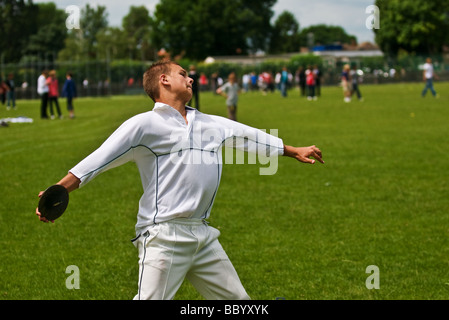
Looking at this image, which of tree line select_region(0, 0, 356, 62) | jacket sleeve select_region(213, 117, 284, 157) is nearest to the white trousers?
jacket sleeve select_region(213, 117, 284, 157)

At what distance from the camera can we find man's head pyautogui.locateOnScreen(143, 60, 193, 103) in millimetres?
4238

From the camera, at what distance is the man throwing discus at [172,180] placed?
Result: 402 cm

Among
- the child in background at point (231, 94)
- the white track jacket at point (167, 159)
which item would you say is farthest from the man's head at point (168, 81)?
the child in background at point (231, 94)

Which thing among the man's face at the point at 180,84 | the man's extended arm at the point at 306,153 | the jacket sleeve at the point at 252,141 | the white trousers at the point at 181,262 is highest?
the man's face at the point at 180,84

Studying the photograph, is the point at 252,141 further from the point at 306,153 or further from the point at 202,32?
the point at 202,32

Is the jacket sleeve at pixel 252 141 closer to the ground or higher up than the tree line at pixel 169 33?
closer to the ground

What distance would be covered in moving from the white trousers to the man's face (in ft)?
2.64

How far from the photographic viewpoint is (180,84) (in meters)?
4.23

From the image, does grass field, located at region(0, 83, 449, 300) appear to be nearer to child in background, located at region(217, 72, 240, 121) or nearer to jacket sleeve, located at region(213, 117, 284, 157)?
jacket sleeve, located at region(213, 117, 284, 157)

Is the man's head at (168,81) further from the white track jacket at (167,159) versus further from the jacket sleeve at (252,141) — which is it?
Result: the jacket sleeve at (252,141)

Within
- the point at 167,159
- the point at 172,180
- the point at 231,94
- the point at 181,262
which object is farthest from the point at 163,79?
the point at 231,94

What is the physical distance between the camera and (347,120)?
25.0 metres
